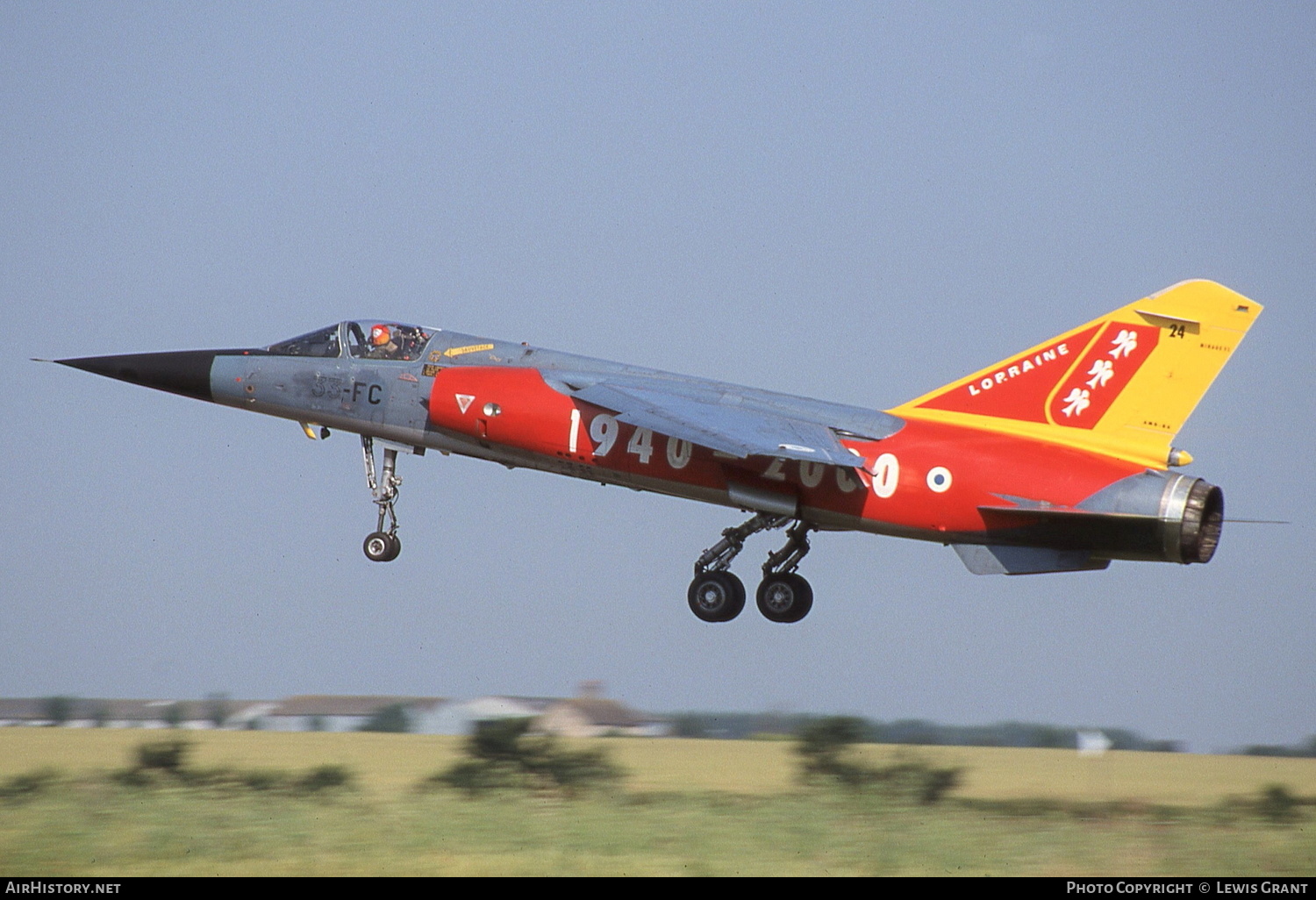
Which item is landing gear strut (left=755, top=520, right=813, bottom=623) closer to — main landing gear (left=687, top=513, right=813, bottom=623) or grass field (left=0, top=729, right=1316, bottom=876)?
main landing gear (left=687, top=513, right=813, bottom=623)

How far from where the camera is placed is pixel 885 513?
15.9 meters

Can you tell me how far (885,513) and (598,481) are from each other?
3.37 metres

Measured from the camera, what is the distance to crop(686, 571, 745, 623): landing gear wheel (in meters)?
17.4

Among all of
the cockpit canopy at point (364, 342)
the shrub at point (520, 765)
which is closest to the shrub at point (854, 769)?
the shrub at point (520, 765)

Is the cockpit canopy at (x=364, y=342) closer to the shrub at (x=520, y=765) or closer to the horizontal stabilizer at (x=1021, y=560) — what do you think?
the shrub at (x=520, y=765)

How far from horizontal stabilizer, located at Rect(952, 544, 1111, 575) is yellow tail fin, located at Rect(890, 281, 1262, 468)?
1.12 meters

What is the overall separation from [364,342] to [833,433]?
585 centimetres

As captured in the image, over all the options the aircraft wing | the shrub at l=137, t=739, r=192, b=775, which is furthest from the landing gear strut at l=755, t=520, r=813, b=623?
the shrub at l=137, t=739, r=192, b=775

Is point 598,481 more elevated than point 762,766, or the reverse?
point 598,481

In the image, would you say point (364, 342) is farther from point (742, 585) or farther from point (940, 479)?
point (940, 479)
